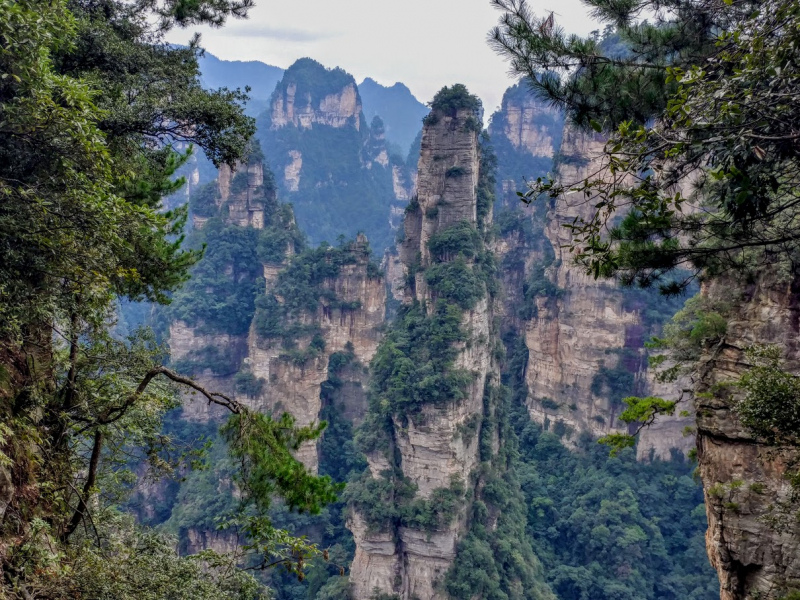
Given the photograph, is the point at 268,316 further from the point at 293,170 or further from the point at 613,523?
the point at 293,170

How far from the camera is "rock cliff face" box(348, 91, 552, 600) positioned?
22.7m

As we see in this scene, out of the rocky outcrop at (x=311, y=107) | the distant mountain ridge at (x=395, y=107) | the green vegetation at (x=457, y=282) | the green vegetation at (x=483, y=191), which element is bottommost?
the green vegetation at (x=457, y=282)

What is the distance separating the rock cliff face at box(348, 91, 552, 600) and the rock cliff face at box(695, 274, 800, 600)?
676 inches

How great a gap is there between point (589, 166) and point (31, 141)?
110 feet

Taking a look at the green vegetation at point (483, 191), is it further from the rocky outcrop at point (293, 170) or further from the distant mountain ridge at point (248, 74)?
the distant mountain ridge at point (248, 74)

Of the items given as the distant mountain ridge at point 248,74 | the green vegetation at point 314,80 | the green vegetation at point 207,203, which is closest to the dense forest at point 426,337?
the green vegetation at point 207,203

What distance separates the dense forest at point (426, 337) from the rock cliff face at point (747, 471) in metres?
0.03

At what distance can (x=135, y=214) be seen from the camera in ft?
17.3

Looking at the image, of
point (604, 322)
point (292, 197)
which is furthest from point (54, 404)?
point (292, 197)

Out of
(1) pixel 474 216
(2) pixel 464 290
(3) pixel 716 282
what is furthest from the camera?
(1) pixel 474 216

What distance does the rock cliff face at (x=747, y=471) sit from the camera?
5.26 meters

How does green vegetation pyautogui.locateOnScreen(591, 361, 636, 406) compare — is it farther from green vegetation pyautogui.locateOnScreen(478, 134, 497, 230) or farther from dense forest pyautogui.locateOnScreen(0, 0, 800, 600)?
green vegetation pyautogui.locateOnScreen(478, 134, 497, 230)

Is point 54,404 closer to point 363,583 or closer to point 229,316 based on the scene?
point 363,583

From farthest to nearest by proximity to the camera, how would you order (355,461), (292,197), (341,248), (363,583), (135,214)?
(292,197), (341,248), (355,461), (363,583), (135,214)
